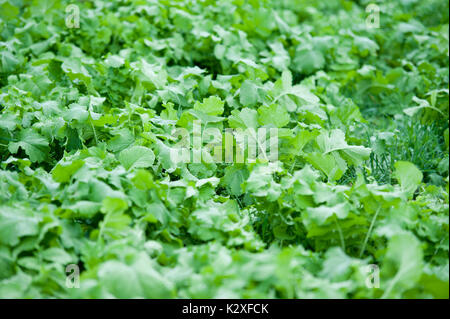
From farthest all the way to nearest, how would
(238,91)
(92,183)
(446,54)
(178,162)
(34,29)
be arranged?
(446,54)
(34,29)
(238,91)
(178,162)
(92,183)

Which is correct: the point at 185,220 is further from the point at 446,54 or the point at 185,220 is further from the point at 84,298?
the point at 446,54

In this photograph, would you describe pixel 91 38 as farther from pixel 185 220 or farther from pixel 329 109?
pixel 185 220

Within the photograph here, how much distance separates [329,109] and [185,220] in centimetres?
133

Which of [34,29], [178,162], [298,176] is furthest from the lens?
[34,29]

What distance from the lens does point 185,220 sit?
2055 millimetres

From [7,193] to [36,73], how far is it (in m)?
1.31

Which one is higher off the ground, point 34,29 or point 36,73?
point 34,29

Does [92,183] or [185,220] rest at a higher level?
[92,183]

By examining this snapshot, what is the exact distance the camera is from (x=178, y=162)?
2.33 metres

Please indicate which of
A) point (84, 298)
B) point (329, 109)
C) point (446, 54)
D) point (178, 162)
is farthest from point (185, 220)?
point (446, 54)

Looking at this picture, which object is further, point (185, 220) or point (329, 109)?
point (329, 109)
